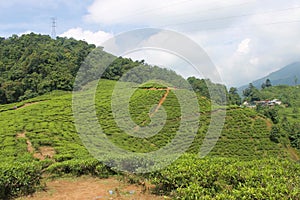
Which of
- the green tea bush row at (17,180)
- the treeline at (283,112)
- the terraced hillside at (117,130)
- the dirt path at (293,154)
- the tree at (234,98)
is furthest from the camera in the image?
the tree at (234,98)

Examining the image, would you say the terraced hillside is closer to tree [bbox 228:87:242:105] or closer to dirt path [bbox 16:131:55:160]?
dirt path [bbox 16:131:55:160]

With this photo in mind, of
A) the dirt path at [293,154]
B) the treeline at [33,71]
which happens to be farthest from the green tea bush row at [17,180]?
the treeline at [33,71]

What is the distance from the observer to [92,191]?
7.27 m

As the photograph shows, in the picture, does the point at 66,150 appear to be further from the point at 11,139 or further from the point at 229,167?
the point at 229,167

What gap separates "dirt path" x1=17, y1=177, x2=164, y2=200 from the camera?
6.75 metres

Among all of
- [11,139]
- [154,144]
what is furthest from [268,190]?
[154,144]

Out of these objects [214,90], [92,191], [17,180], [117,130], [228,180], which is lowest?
[117,130]

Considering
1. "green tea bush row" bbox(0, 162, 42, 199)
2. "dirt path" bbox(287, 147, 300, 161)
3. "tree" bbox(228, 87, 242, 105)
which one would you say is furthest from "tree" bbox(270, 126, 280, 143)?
"green tea bush row" bbox(0, 162, 42, 199)

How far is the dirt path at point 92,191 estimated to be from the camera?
6.75 m

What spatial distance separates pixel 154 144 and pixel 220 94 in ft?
55.6

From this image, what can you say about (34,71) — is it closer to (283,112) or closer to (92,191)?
(92,191)

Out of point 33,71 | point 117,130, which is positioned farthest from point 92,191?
point 33,71

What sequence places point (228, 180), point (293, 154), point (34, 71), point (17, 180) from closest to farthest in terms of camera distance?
point (228, 180) < point (17, 180) < point (293, 154) < point (34, 71)

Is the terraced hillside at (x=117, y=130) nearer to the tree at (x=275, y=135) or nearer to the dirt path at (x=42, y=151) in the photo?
the dirt path at (x=42, y=151)
